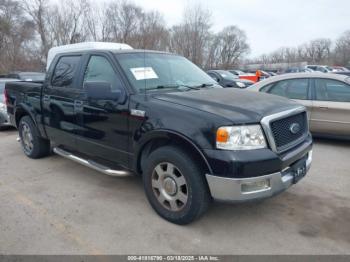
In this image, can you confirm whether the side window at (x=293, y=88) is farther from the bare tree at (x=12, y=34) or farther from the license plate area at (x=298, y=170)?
the bare tree at (x=12, y=34)

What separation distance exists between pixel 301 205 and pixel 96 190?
270 cm

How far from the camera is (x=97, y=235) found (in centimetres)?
296

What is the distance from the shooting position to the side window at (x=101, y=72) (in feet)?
11.5

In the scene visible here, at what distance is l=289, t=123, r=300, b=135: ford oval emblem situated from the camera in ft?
10.1

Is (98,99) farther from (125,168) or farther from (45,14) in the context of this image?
(45,14)

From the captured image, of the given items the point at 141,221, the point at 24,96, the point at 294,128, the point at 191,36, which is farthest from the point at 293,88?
the point at 191,36

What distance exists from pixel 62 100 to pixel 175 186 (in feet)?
7.50

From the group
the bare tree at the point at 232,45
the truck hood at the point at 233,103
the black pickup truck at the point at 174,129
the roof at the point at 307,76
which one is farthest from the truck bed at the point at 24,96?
the bare tree at the point at 232,45

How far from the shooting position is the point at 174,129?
2.86 m

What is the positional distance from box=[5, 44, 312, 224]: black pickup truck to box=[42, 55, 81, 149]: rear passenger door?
16mm

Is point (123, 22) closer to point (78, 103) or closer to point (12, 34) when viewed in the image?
point (12, 34)

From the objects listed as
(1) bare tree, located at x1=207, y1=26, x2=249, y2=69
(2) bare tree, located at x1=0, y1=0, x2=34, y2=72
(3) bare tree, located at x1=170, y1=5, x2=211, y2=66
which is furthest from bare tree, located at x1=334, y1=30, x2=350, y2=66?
(2) bare tree, located at x1=0, y1=0, x2=34, y2=72

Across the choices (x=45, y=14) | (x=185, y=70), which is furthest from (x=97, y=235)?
(x=45, y=14)

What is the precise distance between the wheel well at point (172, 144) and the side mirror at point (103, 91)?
68cm
